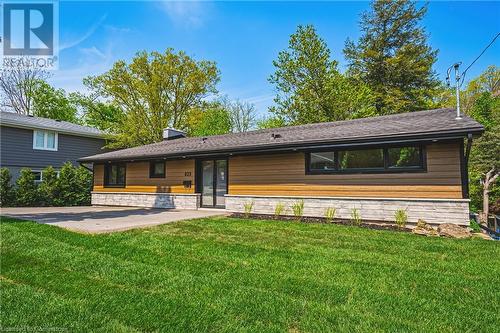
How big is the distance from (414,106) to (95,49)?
21033mm

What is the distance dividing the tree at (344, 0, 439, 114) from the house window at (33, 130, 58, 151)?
21992mm

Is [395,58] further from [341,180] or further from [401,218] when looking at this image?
[401,218]

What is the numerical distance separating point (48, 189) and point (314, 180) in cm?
1321

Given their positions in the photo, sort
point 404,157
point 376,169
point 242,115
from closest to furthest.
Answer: point 404,157 < point 376,169 < point 242,115

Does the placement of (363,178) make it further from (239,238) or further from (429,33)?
(429,33)

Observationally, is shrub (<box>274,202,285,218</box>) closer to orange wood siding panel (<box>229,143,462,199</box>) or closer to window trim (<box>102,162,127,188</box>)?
orange wood siding panel (<box>229,143,462,199</box>)

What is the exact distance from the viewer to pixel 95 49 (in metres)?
11.3

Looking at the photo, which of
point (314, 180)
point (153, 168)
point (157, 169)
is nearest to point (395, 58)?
point (314, 180)

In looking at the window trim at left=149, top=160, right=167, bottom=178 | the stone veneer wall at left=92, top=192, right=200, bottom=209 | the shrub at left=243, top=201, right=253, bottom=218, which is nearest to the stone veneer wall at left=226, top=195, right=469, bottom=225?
the shrub at left=243, top=201, right=253, bottom=218

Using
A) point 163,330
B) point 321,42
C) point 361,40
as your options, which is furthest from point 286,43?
point 163,330

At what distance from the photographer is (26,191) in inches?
531

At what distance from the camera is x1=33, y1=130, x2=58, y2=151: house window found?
17125 mm

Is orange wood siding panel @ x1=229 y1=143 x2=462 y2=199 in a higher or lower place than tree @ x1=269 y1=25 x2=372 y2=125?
lower

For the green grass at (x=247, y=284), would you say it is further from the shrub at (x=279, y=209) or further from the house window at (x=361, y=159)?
the shrub at (x=279, y=209)
